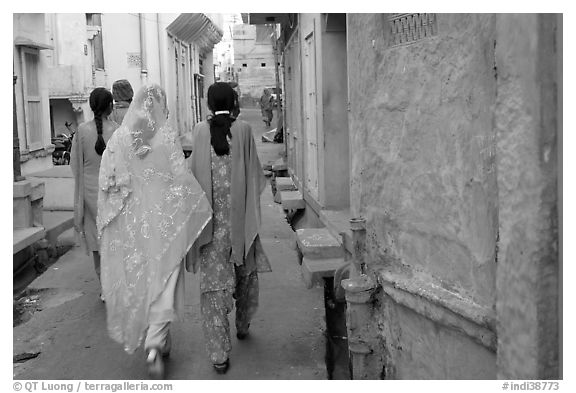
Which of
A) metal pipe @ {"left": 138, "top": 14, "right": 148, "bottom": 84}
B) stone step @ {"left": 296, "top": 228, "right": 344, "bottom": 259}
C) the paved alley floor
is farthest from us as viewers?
metal pipe @ {"left": 138, "top": 14, "right": 148, "bottom": 84}

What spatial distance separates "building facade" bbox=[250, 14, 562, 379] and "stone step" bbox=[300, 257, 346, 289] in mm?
1251

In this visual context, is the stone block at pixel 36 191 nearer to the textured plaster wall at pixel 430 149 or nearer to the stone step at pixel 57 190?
the stone step at pixel 57 190

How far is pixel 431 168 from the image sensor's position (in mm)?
3320

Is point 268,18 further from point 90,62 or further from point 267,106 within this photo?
point 267,106

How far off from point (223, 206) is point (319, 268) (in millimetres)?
1513

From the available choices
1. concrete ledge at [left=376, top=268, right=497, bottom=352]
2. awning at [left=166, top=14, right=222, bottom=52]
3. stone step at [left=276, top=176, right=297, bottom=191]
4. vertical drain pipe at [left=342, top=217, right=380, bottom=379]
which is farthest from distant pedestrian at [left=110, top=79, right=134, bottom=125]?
awning at [left=166, top=14, right=222, bottom=52]

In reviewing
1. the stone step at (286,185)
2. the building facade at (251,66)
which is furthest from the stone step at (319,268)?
the building facade at (251,66)

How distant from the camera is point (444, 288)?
128 inches

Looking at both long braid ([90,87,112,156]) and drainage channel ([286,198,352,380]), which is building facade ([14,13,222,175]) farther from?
drainage channel ([286,198,352,380])

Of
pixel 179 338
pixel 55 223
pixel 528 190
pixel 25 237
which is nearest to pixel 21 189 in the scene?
pixel 25 237

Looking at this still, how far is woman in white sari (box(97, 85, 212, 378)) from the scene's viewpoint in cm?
397
